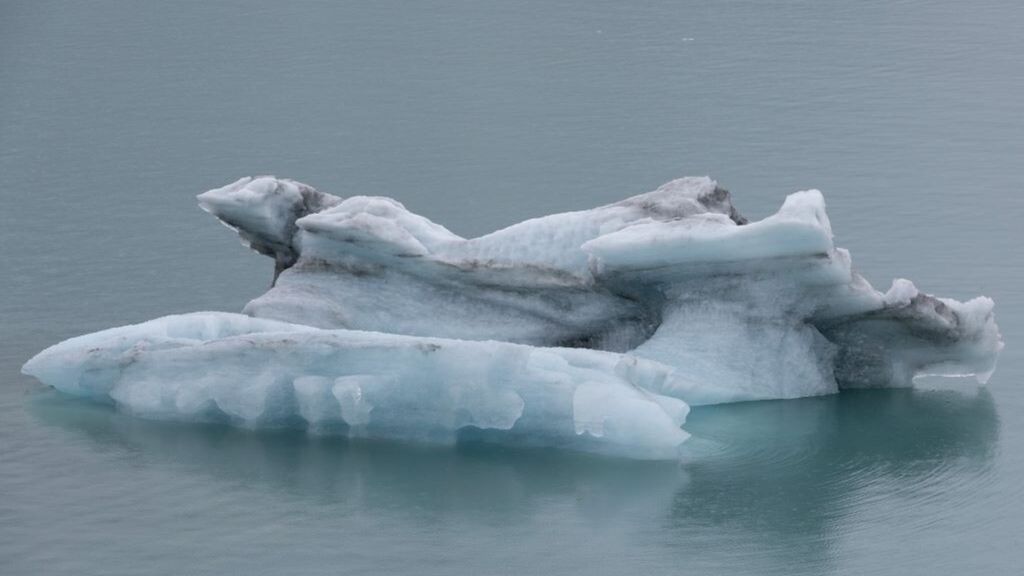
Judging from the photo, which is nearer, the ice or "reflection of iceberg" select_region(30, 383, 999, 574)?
"reflection of iceberg" select_region(30, 383, 999, 574)

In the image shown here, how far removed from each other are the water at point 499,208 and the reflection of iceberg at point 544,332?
19cm

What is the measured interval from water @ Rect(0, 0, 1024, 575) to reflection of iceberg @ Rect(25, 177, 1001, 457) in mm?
186

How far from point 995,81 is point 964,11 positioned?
3.94m

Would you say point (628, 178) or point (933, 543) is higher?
point (628, 178)

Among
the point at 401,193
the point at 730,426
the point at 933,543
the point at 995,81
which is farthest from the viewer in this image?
the point at 995,81

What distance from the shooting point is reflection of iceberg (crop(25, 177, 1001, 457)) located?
896 cm

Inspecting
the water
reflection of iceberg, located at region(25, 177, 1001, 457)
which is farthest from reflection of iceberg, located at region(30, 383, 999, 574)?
reflection of iceberg, located at region(25, 177, 1001, 457)

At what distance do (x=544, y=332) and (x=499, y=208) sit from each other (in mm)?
3982

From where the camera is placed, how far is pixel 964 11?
21906 millimetres

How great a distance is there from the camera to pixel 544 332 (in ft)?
32.9

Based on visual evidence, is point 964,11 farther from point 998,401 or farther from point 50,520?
point 50,520

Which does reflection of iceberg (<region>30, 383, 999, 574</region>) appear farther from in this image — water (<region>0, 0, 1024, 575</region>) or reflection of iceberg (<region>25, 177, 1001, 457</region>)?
reflection of iceberg (<region>25, 177, 1001, 457</region>)

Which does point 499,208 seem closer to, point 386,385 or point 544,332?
point 544,332

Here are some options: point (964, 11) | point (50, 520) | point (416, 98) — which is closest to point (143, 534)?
point (50, 520)
